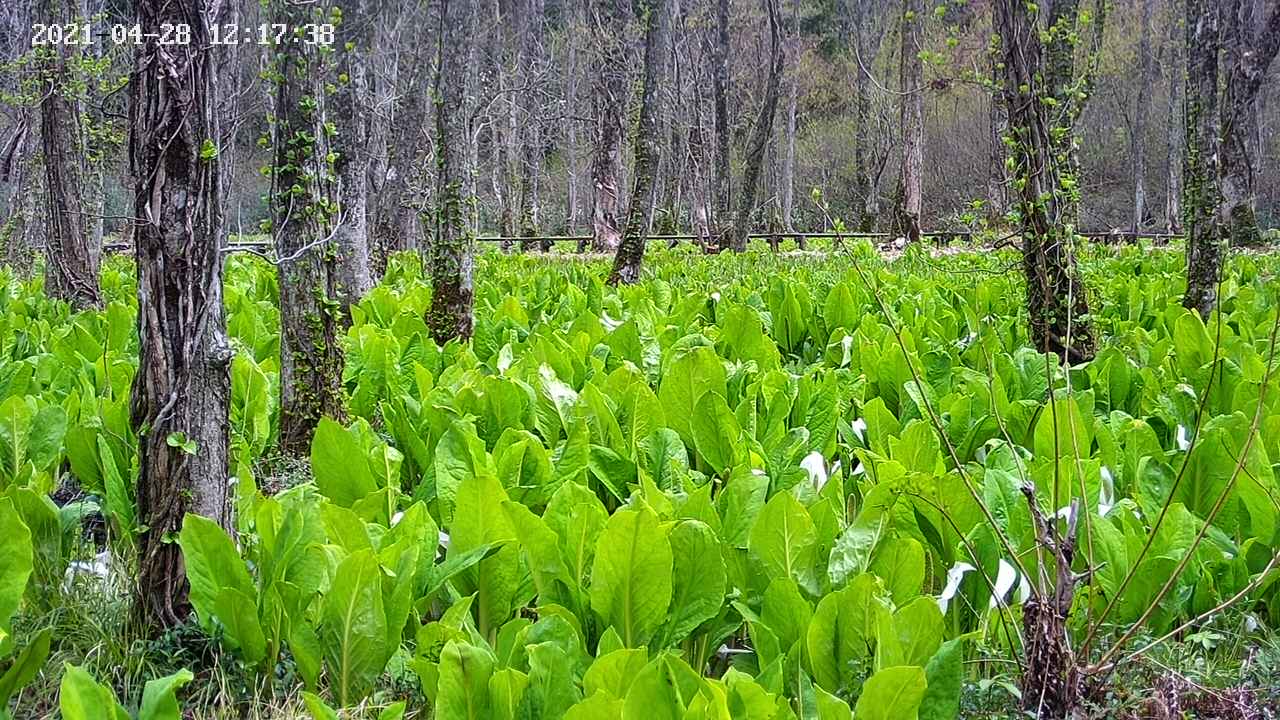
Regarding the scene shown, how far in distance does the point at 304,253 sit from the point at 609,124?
1926 cm

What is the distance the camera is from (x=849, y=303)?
6695 millimetres

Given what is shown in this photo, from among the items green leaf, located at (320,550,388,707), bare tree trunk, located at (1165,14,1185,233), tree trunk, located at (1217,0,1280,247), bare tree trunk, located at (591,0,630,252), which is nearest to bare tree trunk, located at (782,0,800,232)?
bare tree trunk, located at (591,0,630,252)

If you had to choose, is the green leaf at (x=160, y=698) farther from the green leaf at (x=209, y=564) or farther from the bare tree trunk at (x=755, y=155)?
the bare tree trunk at (x=755, y=155)

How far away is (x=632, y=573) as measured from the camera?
2.47m

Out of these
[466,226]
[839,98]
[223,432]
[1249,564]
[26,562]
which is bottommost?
[1249,564]

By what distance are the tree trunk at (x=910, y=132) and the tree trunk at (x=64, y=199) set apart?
569 inches

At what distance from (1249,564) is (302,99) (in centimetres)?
408

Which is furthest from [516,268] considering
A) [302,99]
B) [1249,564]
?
[1249,564]

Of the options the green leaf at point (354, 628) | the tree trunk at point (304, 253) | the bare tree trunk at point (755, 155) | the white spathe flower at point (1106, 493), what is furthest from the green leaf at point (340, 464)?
the bare tree trunk at point (755, 155)

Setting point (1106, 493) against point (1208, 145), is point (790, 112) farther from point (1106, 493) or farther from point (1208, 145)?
point (1106, 493)

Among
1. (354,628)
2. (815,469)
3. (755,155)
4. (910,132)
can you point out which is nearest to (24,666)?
(354,628)

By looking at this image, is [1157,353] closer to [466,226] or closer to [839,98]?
[466,226]

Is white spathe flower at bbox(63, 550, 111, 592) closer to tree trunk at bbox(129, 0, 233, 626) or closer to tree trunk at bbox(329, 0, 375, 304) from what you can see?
tree trunk at bbox(129, 0, 233, 626)

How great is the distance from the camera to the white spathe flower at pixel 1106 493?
319 cm
